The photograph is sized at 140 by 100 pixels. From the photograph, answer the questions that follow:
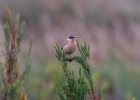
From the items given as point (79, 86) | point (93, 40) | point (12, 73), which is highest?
point (93, 40)

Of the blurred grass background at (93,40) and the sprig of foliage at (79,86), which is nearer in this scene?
the sprig of foliage at (79,86)

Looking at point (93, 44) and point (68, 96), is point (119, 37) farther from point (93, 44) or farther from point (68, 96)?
point (68, 96)

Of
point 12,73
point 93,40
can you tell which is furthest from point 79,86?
point 93,40

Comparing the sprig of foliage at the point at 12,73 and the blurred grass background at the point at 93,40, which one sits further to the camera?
the blurred grass background at the point at 93,40

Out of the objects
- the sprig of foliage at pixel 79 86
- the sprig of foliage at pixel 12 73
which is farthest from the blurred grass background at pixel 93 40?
the sprig of foliage at pixel 12 73

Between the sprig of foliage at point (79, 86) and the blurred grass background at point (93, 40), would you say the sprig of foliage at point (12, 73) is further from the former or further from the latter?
the blurred grass background at point (93, 40)

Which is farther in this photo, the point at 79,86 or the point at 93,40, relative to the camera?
the point at 93,40

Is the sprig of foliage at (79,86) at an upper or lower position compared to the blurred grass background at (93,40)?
lower

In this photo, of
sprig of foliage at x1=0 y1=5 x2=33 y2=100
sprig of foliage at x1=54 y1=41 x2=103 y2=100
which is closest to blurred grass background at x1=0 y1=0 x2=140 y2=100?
sprig of foliage at x1=54 y1=41 x2=103 y2=100

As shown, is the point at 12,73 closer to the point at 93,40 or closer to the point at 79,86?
the point at 79,86

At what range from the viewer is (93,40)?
33.3 ft

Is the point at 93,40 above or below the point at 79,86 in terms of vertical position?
above

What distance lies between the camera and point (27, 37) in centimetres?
1339

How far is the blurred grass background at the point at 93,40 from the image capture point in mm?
8609
